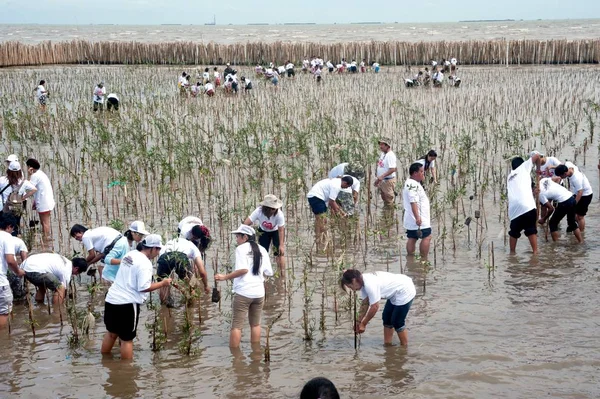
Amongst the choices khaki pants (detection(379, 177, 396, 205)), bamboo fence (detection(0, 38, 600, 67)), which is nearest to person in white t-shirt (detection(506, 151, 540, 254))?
khaki pants (detection(379, 177, 396, 205))

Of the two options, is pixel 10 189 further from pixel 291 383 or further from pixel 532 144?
pixel 532 144

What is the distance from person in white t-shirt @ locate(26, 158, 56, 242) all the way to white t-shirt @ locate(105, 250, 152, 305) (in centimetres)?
434

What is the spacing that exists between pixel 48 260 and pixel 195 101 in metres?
15.5

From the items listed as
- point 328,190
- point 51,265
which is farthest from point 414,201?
point 51,265

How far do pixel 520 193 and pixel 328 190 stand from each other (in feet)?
8.07

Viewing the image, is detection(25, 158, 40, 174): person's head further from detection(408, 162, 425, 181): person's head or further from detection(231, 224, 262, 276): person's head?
detection(408, 162, 425, 181): person's head

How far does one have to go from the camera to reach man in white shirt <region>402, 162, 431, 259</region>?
32.2 feet

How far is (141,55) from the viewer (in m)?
41.7

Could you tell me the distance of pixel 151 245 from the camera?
285 inches

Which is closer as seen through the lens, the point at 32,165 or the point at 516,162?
the point at 516,162

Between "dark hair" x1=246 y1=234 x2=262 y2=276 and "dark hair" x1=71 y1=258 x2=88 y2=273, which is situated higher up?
"dark hair" x1=246 y1=234 x2=262 y2=276

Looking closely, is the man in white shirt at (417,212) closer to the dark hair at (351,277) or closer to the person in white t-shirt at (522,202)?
the person in white t-shirt at (522,202)

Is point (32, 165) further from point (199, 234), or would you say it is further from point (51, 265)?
point (199, 234)

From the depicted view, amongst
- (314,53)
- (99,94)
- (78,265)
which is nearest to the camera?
(78,265)
